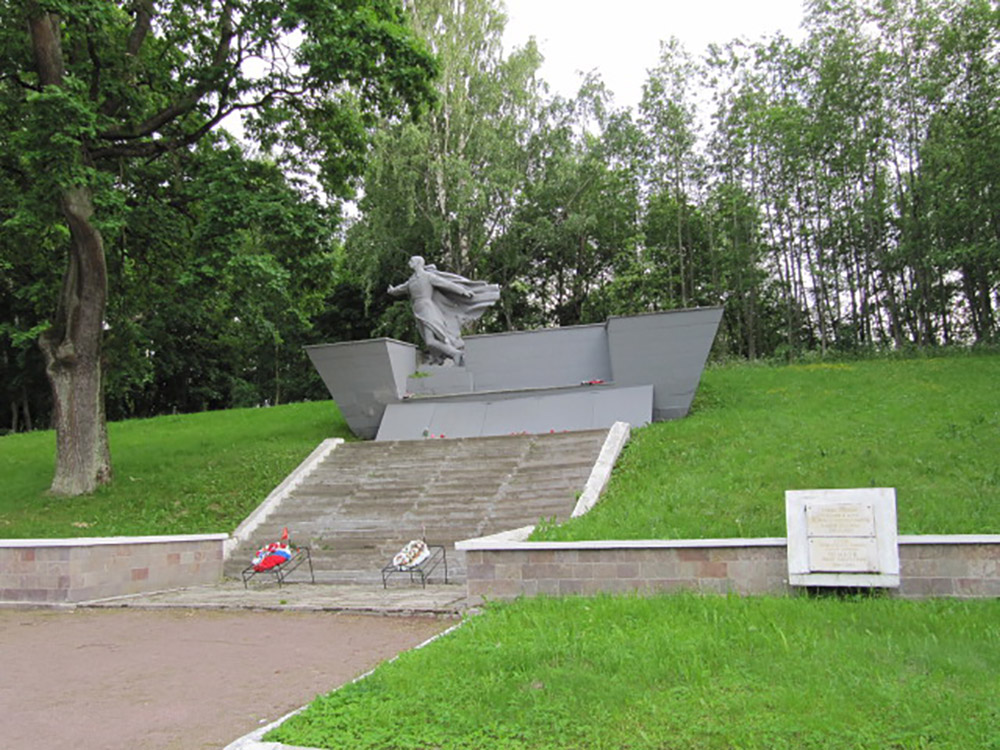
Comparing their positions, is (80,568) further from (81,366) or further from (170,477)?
(170,477)

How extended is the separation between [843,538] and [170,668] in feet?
17.1

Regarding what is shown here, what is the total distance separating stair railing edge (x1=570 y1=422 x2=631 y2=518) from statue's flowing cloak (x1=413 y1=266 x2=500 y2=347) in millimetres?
5881

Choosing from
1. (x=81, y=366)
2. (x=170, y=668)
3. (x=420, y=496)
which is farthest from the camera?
(x=81, y=366)

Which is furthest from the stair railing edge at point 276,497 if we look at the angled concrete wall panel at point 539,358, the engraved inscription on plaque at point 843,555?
the engraved inscription on plaque at point 843,555

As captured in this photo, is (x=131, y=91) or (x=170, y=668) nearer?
(x=170, y=668)

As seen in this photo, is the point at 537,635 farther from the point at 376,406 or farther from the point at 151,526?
the point at 376,406

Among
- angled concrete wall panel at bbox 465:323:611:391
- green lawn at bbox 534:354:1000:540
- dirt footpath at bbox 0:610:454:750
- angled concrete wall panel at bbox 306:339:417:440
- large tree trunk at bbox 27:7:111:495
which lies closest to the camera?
dirt footpath at bbox 0:610:454:750

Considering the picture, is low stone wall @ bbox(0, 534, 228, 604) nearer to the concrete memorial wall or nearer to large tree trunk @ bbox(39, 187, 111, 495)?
large tree trunk @ bbox(39, 187, 111, 495)

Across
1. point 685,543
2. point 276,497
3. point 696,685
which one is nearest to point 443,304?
point 276,497

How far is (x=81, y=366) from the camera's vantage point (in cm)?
1355

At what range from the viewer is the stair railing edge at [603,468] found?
10.9m

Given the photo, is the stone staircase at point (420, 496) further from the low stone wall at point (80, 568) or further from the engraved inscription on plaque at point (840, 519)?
the engraved inscription on plaque at point (840, 519)

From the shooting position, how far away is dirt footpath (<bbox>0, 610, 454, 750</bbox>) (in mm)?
4266

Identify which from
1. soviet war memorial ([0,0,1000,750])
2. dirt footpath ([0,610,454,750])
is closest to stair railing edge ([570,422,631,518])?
soviet war memorial ([0,0,1000,750])
